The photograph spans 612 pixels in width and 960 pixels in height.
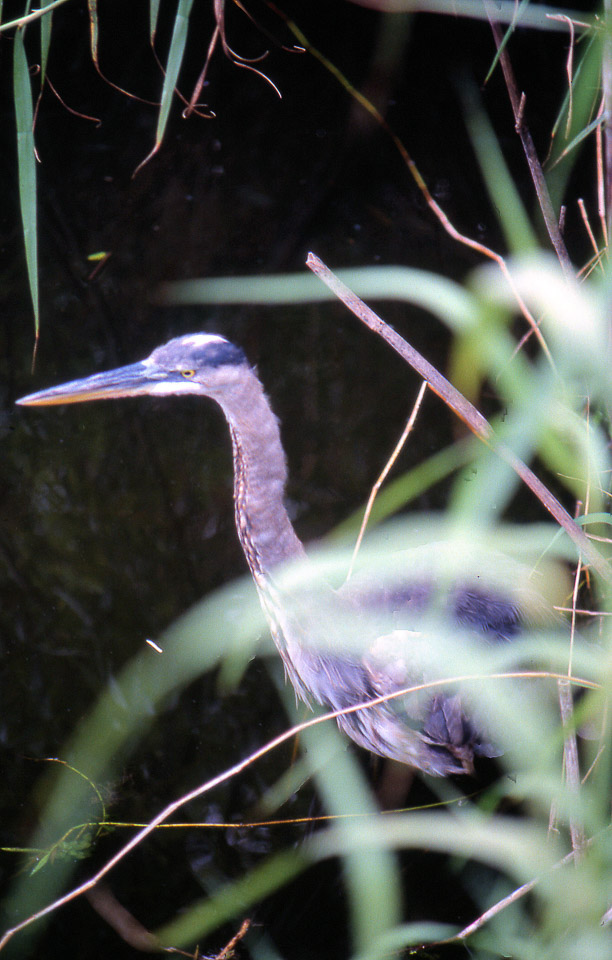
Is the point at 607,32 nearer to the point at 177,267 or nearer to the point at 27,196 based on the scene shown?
the point at 27,196

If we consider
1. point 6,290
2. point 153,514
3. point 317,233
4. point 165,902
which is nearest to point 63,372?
point 6,290

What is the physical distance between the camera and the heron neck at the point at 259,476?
4.89ft

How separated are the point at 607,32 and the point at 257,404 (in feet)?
3.05

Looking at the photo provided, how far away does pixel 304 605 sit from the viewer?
1.53m

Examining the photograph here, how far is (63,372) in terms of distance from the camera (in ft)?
7.57

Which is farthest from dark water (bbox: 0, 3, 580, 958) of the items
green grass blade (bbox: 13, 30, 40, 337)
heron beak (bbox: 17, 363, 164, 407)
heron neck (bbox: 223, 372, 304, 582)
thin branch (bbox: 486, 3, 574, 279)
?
thin branch (bbox: 486, 3, 574, 279)

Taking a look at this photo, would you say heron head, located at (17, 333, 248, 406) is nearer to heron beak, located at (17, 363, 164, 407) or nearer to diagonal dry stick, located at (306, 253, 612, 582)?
heron beak, located at (17, 363, 164, 407)

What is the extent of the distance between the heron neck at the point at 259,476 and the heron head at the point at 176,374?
0.05m

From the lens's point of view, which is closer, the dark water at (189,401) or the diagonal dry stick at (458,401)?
the diagonal dry stick at (458,401)

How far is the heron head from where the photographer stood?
1.50 metres

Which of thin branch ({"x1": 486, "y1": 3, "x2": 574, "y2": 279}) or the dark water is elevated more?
thin branch ({"x1": 486, "y1": 3, "x2": 574, "y2": 279})

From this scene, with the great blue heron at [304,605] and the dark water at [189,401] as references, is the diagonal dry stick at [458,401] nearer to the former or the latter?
the great blue heron at [304,605]

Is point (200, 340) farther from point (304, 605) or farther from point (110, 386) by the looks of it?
point (304, 605)

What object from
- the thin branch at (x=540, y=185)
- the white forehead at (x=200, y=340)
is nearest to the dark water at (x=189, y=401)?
the white forehead at (x=200, y=340)
